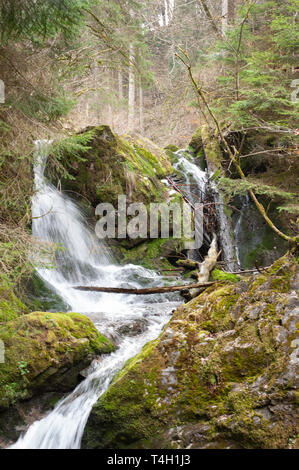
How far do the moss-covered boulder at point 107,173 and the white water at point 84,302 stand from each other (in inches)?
28.3

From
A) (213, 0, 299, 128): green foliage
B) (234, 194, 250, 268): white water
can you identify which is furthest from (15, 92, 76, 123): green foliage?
(234, 194, 250, 268): white water

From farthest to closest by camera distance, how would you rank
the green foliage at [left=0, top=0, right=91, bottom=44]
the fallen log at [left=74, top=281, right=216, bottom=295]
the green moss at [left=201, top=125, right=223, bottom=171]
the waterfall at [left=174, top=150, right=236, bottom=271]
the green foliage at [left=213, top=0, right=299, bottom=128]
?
the green moss at [left=201, top=125, right=223, bottom=171] < the waterfall at [left=174, top=150, right=236, bottom=271] < the green foliage at [left=213, top=0, right=299, bottom=128] < the fallen log at [left=74, top=281, right=216, bottom=295] < the green foliage at [left=0, top=0, right=91, bottom=44]

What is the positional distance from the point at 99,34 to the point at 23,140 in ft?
14.8

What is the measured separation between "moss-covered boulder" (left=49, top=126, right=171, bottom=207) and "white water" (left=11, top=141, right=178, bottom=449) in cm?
72

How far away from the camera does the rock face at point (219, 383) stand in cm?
223

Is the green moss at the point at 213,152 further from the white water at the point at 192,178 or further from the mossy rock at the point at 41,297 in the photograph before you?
the mossy rock at the point at 41,297

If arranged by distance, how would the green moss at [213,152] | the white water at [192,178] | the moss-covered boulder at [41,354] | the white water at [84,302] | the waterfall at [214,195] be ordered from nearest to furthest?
the white water at [84,302], the moss-covered boulder at [41,354], the waterfall at [214,195], the green moss at [213,152], the white water at [192,178]

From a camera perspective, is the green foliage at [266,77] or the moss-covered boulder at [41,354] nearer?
the moss-covered boulder at [41,354]

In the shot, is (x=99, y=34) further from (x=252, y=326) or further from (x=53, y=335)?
(x=252, y=326)

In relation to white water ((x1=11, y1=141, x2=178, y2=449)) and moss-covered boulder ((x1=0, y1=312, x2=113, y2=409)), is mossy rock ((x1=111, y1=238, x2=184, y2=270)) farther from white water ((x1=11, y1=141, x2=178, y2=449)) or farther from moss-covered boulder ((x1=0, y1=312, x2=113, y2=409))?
moss-covered boulder ((x1=0, y1=312, x2=113, y2=409))

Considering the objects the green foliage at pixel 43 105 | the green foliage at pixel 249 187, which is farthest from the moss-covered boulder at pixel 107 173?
the green foliage at pixel 249 187

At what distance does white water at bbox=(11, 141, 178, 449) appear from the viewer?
3158mm
